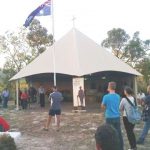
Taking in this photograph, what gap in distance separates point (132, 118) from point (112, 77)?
75.8 ft

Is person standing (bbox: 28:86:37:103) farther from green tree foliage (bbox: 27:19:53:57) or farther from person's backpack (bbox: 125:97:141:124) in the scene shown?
person's backpack (bbox: 125:97:141:124)

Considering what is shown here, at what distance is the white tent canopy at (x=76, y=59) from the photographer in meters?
24.8

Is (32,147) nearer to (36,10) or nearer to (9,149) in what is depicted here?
(9,149)

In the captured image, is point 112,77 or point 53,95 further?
point 112,77

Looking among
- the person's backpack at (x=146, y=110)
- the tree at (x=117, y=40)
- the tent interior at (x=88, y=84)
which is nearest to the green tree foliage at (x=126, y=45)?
the tree at (x=117, y=40)

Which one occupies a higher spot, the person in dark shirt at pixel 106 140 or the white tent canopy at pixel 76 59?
the white tent canopy at pixel 76 59

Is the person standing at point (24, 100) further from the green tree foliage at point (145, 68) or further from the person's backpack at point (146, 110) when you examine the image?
the green tree foliage at point (145, 68)

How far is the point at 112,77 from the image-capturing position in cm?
3281

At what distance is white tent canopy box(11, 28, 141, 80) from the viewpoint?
24812mm

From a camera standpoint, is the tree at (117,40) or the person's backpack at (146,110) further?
the tree at (117,40)

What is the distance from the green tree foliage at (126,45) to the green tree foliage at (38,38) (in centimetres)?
1051

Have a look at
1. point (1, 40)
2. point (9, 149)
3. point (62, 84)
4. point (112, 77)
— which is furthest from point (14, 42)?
point (9, 149)

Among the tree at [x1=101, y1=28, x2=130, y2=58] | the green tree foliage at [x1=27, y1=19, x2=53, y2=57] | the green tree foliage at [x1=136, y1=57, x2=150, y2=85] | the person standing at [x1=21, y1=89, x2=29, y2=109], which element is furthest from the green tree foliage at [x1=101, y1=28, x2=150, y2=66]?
the person standing at [x1=21, y1=89, x2=29, y2=109]

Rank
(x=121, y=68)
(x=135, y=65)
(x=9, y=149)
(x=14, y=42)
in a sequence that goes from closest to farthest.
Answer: (x=9, y=149)
(x=121, y=68)
(x=14, y=42)
(x=135, y=65)
